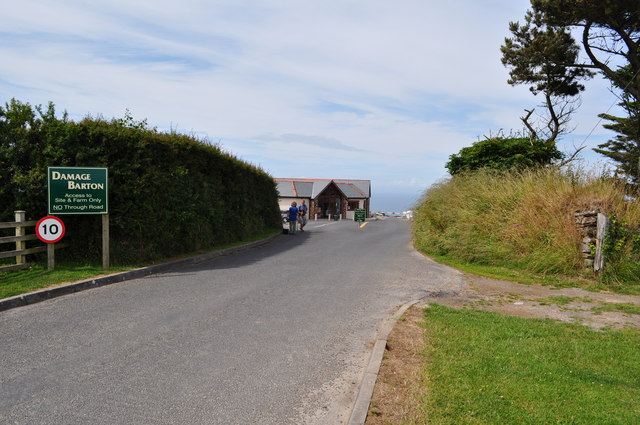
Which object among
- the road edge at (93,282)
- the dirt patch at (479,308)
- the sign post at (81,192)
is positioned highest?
the sign post at (81,192)

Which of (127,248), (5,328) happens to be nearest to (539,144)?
(127,248)

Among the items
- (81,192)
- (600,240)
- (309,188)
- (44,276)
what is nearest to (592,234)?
(600,240)

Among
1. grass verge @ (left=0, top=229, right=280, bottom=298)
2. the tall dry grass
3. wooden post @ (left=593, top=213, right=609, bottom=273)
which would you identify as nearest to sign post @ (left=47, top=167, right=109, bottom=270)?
grass verge @ (left=0, top=229, right=280, bottom=298)

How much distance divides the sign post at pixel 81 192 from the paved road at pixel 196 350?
69.4 inches

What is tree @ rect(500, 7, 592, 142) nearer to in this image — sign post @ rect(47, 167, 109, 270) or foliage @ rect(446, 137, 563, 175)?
foliage @ rect(446, 137, 563, 175)

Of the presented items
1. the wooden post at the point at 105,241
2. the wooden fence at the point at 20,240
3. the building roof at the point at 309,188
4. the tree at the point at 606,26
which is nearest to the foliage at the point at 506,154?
the tree at the point at 606,26

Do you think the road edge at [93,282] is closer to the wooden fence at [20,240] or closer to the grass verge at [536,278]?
the wooden fence at [20,240]

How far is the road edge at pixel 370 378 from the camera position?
3.82 meters

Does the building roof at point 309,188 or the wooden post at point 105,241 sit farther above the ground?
the building roof at point 309,188

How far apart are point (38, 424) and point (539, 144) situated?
70.1ft

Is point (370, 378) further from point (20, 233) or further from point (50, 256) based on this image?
point (20, 233)

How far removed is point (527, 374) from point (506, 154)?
57.0 ft

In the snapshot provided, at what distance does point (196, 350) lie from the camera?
5348 millimetres

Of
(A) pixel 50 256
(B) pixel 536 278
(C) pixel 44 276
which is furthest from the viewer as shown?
(B) pixel 536 278
